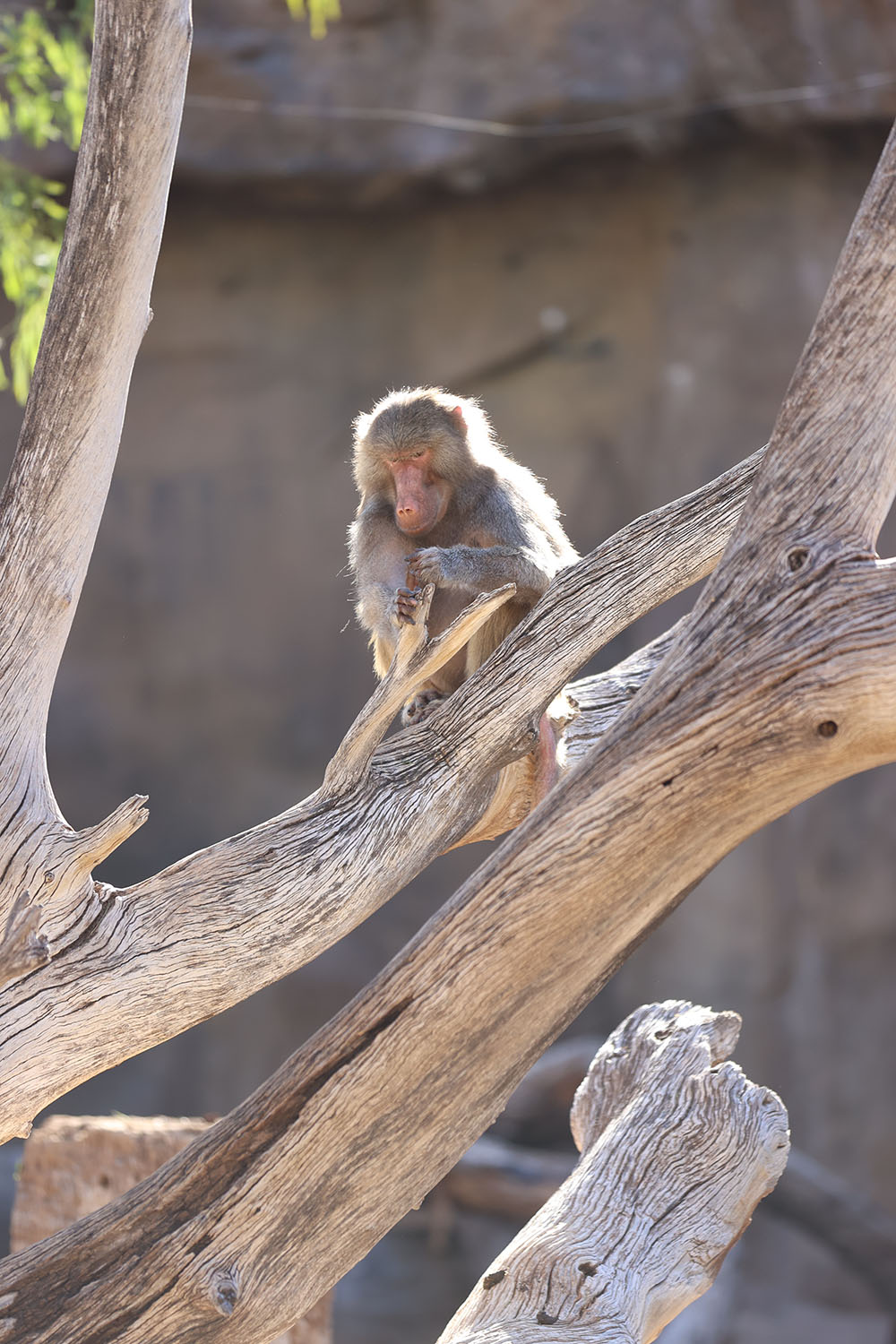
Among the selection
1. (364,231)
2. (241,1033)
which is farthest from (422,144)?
(241,1033)

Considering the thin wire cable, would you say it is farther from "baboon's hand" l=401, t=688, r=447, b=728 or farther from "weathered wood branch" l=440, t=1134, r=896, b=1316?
"weathered wood branch" l=440, t=1134, r=896, b=1316

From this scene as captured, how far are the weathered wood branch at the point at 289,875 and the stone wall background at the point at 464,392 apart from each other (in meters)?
5.53

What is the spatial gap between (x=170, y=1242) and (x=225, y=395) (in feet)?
26.4

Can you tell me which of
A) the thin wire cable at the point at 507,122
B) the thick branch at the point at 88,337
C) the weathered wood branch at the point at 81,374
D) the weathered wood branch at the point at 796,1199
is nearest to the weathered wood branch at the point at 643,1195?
the weathered wood branch at the point at 81,374

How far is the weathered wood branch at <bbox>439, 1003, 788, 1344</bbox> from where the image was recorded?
3.00 m

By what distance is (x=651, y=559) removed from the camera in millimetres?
3410

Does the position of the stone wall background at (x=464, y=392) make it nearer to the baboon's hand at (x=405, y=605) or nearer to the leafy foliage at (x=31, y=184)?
the leafy foliage at (x=31, y=184)

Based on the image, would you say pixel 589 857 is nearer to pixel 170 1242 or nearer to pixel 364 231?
pixel 170 1242

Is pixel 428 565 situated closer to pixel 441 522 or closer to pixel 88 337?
pixel 441 522

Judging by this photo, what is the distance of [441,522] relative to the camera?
4215mm

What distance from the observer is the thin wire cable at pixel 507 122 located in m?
8.38

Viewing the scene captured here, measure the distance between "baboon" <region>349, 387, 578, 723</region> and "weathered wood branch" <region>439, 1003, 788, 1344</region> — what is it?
116cm

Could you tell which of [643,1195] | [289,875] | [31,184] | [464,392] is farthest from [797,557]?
[464,392]

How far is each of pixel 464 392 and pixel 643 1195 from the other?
7.12 meters
